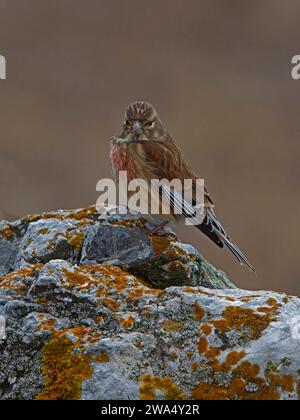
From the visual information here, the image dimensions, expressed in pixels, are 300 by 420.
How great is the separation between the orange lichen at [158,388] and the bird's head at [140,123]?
2944 mm

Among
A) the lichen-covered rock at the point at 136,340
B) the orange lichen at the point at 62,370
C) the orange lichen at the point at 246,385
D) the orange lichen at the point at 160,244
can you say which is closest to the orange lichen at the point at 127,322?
the lichen-covered rock at the point at 136,340

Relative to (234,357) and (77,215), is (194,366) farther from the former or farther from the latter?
(77,215)

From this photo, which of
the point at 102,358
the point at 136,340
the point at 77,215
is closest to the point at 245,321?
the point at 136,340

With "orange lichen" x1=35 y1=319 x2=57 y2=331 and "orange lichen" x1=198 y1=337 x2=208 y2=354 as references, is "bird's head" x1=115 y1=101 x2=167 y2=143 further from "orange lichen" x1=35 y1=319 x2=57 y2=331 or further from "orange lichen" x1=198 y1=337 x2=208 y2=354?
"orange lichen" x1=198 y1=337 x2=208 y2=354

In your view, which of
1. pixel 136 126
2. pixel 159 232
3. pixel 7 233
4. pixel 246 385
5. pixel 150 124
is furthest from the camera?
pixel 150 124

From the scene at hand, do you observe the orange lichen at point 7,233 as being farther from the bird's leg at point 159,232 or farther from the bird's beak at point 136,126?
the bird's beak at point 136,126

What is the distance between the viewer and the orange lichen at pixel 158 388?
137 inches

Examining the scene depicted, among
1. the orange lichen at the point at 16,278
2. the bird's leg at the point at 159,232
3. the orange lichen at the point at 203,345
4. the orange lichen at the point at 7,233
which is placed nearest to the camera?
the orange lichen at the point at 203,345

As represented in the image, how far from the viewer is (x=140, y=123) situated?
6.20 m

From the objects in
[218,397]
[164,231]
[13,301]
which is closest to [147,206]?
[164,231]

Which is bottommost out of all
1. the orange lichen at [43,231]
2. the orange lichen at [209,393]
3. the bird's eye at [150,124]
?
the orange lichen at [209,393]

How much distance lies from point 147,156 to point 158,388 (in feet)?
9.61

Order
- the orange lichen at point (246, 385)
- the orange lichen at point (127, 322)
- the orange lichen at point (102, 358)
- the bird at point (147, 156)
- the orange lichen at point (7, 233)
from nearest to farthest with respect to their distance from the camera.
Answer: the orange lichen at point (246, 385) < the orange lichen at point (102, 358) < the orange lichen at point (127, 322) < the orange lichen at point (7, 233) < the bird at point (147, 156)
